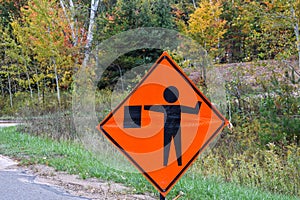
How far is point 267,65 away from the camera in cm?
1226

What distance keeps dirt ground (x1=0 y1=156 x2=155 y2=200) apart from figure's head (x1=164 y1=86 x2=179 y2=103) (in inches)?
90.2

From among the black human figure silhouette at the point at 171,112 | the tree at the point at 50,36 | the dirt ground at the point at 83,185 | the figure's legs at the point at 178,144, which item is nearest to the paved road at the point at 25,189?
the dirt ground at the point at 83,185

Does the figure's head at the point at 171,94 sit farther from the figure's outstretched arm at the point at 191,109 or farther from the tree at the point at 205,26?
the tree at the point at 205,26

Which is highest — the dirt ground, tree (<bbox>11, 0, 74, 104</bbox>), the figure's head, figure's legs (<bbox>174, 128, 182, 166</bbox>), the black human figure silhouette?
tree (<bbox>11, 0, 74, 104</bbox>)

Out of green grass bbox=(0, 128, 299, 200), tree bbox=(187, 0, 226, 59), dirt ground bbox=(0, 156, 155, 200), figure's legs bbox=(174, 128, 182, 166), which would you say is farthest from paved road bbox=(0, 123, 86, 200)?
tree bbox=(187, 0, 226, 59)

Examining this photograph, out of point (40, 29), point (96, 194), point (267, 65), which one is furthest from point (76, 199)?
point (40, 29)

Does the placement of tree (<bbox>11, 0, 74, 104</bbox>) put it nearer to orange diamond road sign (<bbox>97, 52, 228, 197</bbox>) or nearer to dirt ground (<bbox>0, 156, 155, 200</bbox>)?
dirt ground (<bbox>0, 156, 155, 200</bbox>)

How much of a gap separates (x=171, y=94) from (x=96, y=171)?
3.90 meters

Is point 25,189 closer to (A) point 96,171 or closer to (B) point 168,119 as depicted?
(A) point 96,171

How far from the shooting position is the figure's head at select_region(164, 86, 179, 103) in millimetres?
3797

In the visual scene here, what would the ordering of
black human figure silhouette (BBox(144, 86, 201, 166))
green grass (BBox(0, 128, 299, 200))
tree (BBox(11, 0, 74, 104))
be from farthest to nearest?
tree (BBox(11, 0, 74, 104)) → green grass (BBox(0, 128, 299, 200)) → black human figure silhouette (BBox(144, 86, 201, 166))

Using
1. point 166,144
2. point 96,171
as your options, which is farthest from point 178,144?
point 96,171

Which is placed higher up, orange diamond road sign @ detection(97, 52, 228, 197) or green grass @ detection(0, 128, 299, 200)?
orange diamond road sign @ detection(97, 52, 228, 197)

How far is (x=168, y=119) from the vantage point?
3.80 m
